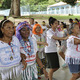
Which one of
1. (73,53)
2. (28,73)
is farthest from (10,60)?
(73,53)

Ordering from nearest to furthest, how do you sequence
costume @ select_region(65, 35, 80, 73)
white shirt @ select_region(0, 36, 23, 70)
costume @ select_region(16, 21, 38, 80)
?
white shirt @ select_region(0, 36, 23, 70)
costume @ select_region(16, 21, 38, 80)
costume @ select_region(65, 35, 80, 73)

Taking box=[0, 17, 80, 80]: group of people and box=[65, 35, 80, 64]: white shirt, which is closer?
box=[0, 17, 80, 80]: group of people

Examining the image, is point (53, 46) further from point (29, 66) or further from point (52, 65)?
point (29, 66)

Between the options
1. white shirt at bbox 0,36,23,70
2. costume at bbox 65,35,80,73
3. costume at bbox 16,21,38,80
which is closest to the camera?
white shirt at bbox 0,36,23,70

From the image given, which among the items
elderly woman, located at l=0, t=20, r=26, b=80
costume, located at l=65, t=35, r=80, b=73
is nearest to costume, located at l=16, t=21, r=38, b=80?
elderly woman, located at l=0, t=20, r=26, b=80

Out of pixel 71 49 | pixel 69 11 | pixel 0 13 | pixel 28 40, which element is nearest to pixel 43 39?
pixel 71 49

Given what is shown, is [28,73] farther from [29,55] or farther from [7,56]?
[7,56]

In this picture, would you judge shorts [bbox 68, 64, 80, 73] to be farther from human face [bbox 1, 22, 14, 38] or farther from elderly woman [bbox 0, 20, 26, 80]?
human face [bbox 1, 22, 14, 38]

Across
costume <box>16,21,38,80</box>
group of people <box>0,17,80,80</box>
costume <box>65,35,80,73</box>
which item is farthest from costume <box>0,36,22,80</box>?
costume <box>65,35,80,73</box>

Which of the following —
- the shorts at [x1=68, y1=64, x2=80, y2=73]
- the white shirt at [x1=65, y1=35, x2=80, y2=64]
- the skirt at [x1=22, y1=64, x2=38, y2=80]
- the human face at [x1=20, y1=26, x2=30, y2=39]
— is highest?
the human face at [x1=20, y1=26, x2=30, y2=39]

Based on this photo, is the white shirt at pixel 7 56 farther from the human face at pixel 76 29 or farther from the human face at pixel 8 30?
the human face at pixel 76 29

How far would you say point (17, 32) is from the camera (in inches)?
118

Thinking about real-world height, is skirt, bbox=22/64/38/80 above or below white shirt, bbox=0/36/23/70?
below

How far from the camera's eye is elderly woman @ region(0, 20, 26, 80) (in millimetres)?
2535
